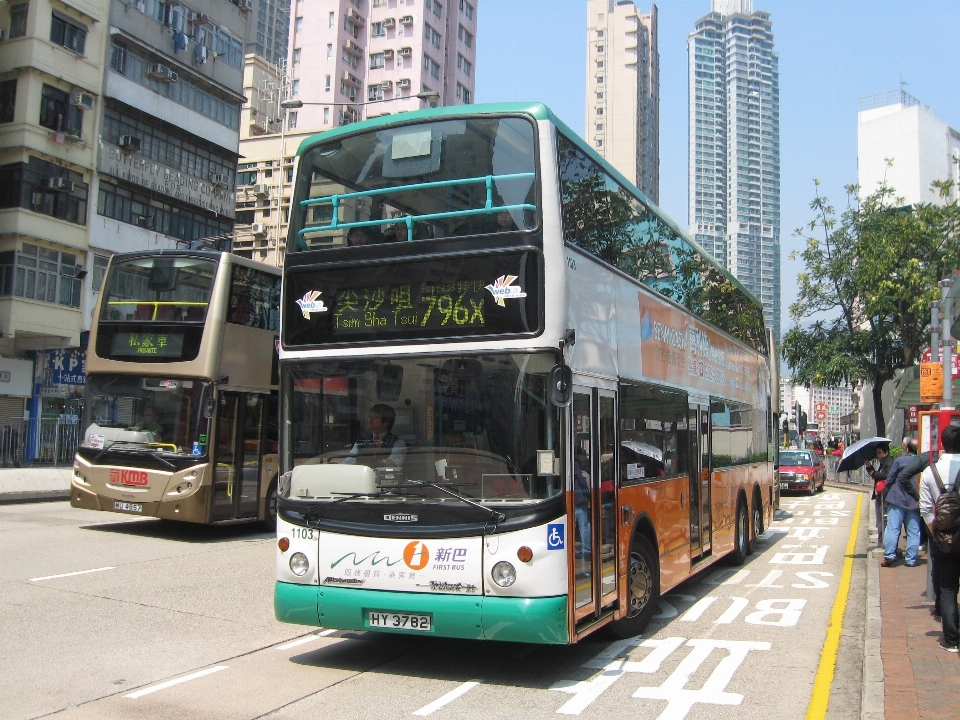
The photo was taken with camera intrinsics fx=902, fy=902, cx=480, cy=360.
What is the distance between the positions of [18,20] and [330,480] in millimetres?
25531

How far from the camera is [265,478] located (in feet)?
46.9

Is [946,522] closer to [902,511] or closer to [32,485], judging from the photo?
[902,511]

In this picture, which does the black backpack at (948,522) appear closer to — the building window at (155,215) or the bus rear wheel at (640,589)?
the bus rear wheel at (640,589)

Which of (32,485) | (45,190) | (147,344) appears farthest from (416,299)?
(45,190)

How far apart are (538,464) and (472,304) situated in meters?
1.20

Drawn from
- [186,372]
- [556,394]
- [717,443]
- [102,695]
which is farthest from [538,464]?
[186,372]

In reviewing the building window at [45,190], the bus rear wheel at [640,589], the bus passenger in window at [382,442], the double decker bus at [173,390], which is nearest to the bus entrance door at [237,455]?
the double decker bus at [173,390]

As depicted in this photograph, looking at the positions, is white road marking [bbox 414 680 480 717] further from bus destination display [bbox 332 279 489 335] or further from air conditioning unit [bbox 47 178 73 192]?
air conditioning unit [bbox 47 178 73 192]

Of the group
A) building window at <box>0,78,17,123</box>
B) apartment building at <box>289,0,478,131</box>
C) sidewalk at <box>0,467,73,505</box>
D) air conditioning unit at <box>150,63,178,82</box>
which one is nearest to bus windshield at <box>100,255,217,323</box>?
sidewalk at <box>0,467,73,505</box>

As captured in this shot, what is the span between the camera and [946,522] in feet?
22.1

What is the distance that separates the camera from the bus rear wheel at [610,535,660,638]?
7648 mm

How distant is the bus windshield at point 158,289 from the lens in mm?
13133

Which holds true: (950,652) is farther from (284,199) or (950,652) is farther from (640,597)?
(284,199)

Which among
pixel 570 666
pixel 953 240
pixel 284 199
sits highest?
pixel 284 199
